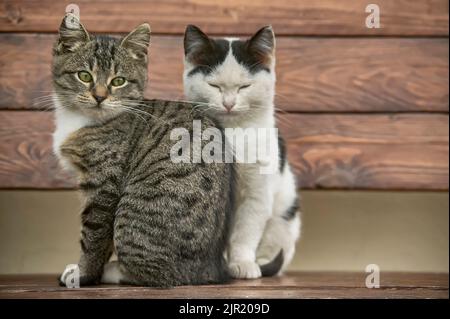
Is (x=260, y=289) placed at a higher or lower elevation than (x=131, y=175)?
lower

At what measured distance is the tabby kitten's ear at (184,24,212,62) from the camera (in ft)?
4.89

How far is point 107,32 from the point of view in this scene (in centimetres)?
173

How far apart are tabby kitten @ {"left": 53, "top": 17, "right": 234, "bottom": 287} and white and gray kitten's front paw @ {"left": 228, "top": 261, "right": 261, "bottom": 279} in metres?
0.07

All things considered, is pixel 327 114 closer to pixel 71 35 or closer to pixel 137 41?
pixel 137 41

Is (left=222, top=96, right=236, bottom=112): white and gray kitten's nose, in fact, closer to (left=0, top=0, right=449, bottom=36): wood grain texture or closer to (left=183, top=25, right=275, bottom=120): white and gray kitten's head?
(left=183, top=25, right=275, bottom=120): white and gray kitten's head

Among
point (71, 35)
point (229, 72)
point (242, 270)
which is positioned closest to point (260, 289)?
point (242, 270)

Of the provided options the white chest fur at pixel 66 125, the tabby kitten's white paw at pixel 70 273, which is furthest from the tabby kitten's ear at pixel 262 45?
the tabby kitten's white paw at pixel 70 273

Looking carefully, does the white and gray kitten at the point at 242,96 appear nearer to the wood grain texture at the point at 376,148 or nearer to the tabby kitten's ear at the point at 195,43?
the tabby kitten's ear at the point at 195,43

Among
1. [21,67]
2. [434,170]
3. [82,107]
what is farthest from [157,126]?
[434,170]

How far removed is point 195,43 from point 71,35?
288 mm

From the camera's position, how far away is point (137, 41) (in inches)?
56.4

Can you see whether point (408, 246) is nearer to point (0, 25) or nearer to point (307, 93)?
point (307, 93)

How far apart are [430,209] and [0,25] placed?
4.34ft
